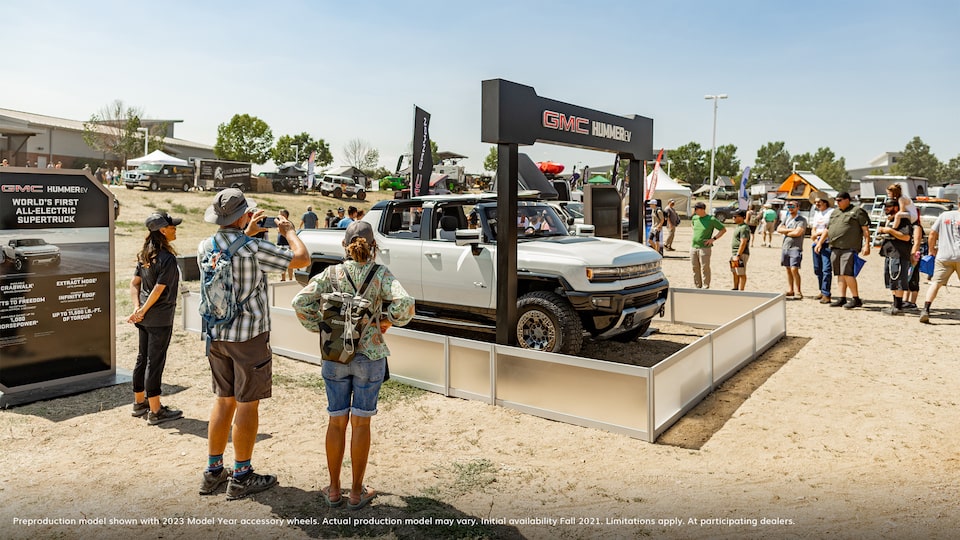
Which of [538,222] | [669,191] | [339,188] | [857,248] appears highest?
[339,188]

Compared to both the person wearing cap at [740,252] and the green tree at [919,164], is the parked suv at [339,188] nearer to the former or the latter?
the person wearing cap at [740,252]

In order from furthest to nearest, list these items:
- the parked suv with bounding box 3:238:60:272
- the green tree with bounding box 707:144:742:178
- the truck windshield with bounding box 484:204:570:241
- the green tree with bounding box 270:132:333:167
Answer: the green tree with bounding box 707:144:742:178 < the green tree with bounding box 270:132:333:167 < the truck windshield with bounding box 484:204:570:241 < the parked suv with bounding box 3:238:60:272

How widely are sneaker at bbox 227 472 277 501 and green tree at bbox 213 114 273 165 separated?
63176 millimetres

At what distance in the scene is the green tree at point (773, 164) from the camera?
10325cm

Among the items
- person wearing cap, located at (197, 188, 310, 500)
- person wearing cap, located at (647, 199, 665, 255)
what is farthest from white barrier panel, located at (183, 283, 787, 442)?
person wearing cap, located at (647, 199, 665, 255)

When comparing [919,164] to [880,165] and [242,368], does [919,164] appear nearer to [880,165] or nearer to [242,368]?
[880,165]

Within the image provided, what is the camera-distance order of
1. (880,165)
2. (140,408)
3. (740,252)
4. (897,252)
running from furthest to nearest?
(880,165)
(740,252)
(897,252)
(140,408)

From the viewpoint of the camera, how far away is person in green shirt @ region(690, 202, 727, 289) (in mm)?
11117

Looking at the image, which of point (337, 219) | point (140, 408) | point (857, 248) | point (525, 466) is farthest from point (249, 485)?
point (337, 219)

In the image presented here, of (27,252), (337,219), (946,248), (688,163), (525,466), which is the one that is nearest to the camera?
(525,466)

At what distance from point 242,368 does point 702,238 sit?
887 centimetres

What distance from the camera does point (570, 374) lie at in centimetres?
548

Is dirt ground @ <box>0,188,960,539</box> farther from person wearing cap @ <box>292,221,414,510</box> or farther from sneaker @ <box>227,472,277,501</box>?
person wearing cap @ <box>292,221,414,510</box>


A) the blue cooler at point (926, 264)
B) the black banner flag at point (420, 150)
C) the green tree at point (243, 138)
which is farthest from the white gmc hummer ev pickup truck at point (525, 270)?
the green tree at point (243, 138)
